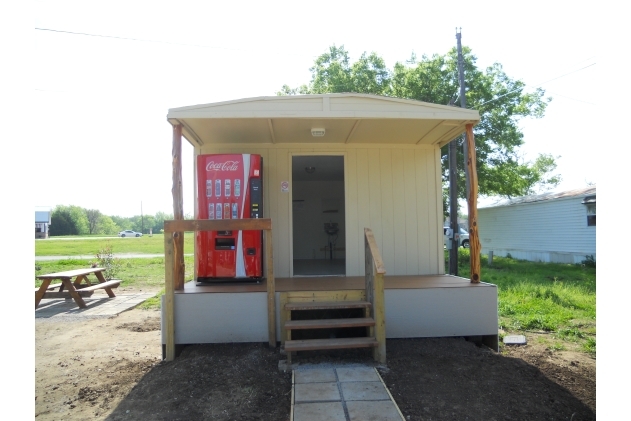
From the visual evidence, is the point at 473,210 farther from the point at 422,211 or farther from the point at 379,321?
the point at 379,321

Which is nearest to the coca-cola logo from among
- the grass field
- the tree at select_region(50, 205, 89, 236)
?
the grass field

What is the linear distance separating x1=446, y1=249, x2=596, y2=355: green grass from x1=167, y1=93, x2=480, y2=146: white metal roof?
2.83 meters

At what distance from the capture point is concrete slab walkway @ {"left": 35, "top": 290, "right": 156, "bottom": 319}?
7.19 meters

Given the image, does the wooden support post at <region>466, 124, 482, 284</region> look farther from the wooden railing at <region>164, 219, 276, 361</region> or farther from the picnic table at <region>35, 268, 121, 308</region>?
the picnic table at <region>35, 268, 121, 308</region>

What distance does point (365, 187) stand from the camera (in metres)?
5.86

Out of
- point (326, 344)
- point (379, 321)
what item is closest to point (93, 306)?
point (326, 344)

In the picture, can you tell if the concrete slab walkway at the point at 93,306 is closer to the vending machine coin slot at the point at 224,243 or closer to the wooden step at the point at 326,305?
the vending machine coin slot at the point at 224,243

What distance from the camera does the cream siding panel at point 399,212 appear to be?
5855 millimetres

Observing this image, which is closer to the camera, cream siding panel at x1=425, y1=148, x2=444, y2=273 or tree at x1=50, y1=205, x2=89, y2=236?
cream siding panel at x1=425, y1=148, x2=444, y2=273

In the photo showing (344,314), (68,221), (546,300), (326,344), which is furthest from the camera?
(68,221)

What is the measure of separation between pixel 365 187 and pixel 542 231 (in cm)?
1146
